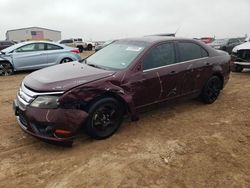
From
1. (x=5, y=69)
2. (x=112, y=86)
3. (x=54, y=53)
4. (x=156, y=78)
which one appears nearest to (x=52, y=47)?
(x=54, y=53)

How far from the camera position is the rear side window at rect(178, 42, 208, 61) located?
5469 mm

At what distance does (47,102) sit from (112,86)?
1007 millimetres

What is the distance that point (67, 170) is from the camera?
11.7ft

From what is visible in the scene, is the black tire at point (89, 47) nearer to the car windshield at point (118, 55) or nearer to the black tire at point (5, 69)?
the black tire at point (5, 69)

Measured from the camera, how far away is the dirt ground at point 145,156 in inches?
132

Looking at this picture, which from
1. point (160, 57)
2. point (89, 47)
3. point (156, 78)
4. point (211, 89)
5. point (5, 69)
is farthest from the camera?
point (89, 47)

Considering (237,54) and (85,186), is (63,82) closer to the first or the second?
(85,186)

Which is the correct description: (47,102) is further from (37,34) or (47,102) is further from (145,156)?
(37,34)

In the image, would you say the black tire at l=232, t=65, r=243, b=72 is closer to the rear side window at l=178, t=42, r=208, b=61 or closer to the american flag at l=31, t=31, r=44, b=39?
the rear side window at l=178, t=42, r=208, b=61

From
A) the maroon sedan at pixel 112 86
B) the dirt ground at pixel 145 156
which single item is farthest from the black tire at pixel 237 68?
the dirt ground at pixel 145 156

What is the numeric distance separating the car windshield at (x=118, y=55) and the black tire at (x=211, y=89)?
1.86 metres

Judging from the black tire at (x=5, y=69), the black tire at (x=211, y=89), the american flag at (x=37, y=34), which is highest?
the black tire at (x=211, y=89)

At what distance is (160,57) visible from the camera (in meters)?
5.08

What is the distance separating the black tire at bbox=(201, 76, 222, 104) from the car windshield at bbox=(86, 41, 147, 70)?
6.09 ft
